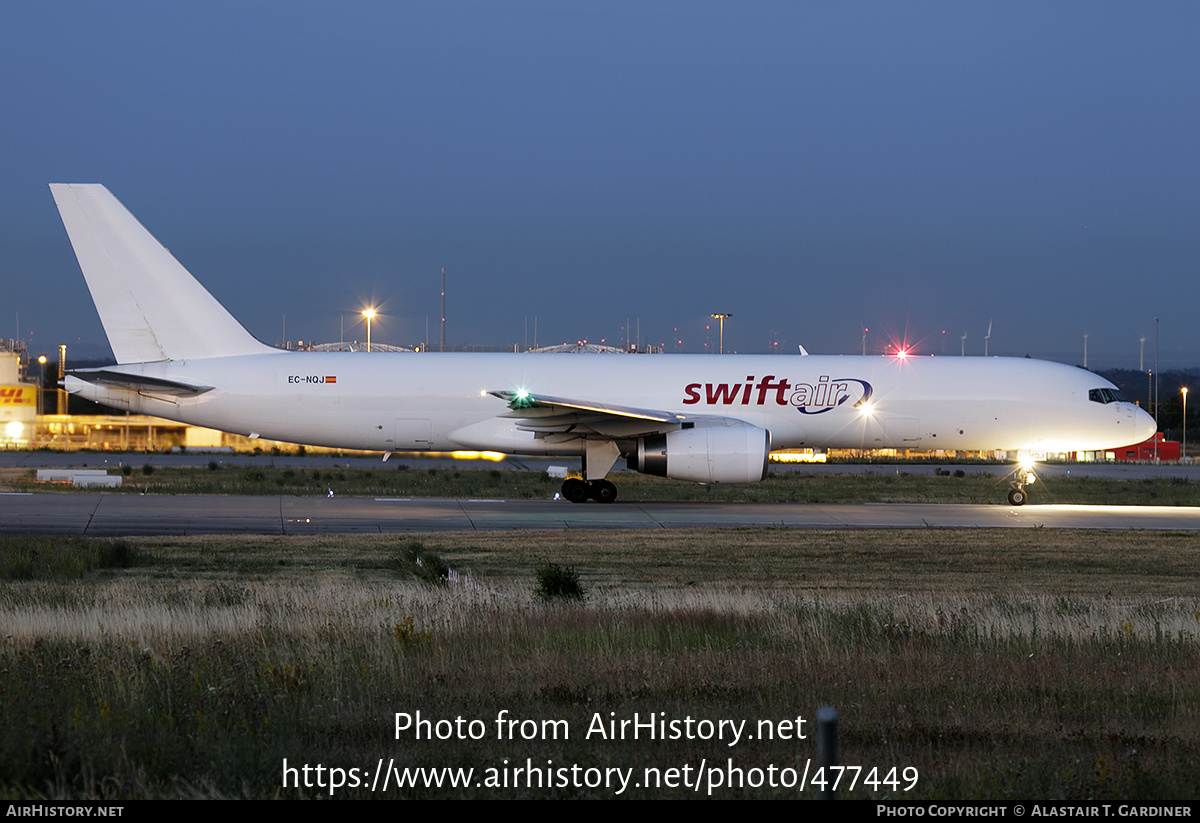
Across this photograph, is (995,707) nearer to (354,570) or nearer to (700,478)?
(354,570)

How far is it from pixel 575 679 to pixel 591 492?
1885 cm

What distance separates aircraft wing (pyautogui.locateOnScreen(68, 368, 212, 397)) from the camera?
2584 centimetres

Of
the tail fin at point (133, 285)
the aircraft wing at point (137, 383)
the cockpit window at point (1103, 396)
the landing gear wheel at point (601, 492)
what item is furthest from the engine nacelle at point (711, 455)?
the tail fin at point (133, 285)

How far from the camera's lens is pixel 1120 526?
74.0ft

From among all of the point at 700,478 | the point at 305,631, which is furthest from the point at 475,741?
the point at 700,478

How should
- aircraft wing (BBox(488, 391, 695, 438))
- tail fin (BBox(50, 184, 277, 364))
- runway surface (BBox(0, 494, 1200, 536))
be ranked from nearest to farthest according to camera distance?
runway surface (BBox(0, 494, 1200, 536)) → aircraft wing (BBox(488, 391, 695, 438)) → tail fin (BBox(50, 184, 277, 364))

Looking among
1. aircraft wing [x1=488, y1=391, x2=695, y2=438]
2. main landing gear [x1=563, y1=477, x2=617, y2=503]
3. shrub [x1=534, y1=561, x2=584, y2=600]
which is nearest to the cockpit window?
aircraft wing [x1=488, y1=391, x2=695, y2=438]

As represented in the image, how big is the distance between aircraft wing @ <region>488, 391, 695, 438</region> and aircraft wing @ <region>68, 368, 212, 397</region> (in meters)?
7.54

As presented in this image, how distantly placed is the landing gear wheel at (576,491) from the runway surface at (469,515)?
0.61 metres

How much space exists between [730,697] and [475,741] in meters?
1.88

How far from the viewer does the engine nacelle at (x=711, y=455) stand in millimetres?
24609

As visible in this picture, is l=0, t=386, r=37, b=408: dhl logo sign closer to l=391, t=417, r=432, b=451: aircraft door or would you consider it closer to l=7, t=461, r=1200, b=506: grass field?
l=7, t=461, r=1200, b=506: grass field

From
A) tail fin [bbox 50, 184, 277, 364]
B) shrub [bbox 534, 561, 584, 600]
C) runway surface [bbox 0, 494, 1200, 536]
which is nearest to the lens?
shrub [bbox 534, 561, 584, 600]

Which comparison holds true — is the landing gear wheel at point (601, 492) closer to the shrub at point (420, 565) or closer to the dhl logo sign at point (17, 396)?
the shrub at point (420, 565)
